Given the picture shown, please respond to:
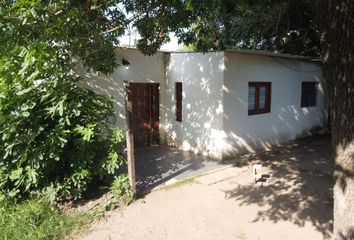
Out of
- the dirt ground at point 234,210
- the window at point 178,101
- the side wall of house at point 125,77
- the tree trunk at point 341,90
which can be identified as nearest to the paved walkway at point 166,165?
the dirt ground at point 234,210

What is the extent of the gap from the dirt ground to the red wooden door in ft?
10.00

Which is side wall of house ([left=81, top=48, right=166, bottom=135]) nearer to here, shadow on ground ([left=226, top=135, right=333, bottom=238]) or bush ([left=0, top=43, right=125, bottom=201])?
bush ([left=0, top=43, right=125, bottom=201])

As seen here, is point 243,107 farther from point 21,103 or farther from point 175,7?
point 21,103

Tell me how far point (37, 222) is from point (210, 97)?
5109 mm

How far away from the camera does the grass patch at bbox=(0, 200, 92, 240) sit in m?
4.24

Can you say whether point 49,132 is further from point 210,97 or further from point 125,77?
point 210,97

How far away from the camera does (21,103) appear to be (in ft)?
15.9

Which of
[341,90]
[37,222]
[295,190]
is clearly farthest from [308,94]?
[37,222]

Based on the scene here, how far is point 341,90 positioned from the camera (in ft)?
10.7

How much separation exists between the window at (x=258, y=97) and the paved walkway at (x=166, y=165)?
2.12 metres

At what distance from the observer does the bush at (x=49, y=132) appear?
4723 mm

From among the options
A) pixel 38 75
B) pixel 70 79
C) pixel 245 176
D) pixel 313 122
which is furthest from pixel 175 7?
pixel 313 122

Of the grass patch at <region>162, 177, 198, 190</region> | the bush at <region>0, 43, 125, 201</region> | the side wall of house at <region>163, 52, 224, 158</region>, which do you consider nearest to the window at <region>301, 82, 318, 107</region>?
the side wall of house at <region>163, 52, 224, 158</region>

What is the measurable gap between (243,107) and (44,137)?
527 cm
